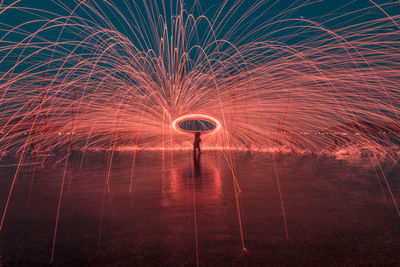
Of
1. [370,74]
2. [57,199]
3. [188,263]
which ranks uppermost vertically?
[370,74]

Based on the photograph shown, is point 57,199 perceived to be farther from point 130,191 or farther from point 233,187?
point 233,187

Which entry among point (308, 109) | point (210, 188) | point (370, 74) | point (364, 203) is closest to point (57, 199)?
point (210, 188)

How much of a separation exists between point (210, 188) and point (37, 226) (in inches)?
170

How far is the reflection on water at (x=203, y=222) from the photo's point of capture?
12.9ft

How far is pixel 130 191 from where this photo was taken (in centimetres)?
785

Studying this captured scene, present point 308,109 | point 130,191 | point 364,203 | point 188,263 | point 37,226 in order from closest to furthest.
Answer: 1. point 188,263
2. point 37,226
3. point 364,203
4. point 130,191
5. point 308,109

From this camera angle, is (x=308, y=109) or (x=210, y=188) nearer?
(x=210, y=188)

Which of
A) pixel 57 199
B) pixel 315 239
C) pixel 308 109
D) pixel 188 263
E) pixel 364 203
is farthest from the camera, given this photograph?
pixel 308 109

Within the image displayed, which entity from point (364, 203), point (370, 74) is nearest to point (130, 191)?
point (364, 203)

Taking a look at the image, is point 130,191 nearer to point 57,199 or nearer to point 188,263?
point 57,199

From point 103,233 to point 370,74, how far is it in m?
8.89

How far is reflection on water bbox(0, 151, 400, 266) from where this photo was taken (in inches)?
154

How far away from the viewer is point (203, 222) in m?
5.27

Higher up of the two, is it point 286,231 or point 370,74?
point 370,74
